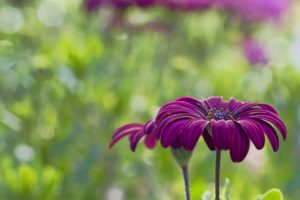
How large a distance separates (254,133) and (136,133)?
0.57 ft

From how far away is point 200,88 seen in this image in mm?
2039

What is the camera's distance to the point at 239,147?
767 mm

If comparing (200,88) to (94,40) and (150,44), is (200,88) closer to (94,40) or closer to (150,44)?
(150,44)

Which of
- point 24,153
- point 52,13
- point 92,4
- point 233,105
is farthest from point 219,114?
point 52,13

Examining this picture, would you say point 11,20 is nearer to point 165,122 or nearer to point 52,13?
point 52,13

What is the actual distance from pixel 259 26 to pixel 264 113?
1699 millimetres

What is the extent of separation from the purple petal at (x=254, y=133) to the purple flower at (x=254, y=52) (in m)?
1.63

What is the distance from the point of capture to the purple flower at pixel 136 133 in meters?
0.86

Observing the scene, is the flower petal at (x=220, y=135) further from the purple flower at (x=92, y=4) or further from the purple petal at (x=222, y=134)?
the purple flower at (x=92, y=4)

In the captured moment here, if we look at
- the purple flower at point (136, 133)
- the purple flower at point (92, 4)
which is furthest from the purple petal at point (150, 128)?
the purple flower at point (92, 4)

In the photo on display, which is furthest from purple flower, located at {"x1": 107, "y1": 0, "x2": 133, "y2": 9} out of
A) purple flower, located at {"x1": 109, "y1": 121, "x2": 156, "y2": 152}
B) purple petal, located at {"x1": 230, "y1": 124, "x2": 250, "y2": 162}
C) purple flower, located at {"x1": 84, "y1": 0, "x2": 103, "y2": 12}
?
purple petal, located at {"x1": 230, "y1": 124, "x2": 250, "y2": 162}

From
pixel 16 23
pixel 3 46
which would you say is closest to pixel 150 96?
pixel 3 46

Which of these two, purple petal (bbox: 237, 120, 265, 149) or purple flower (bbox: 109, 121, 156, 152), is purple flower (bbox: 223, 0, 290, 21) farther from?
purple petal (bbox: 237, 120, 265, 149)

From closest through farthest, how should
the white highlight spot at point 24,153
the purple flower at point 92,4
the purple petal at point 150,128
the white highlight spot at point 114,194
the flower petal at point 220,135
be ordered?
the flower petal at point 220,135, the purple petal at point 150,128, the white highlight spot at point 24,153, the white highlight spot at point 114,194, the purple flower at point 92,4
